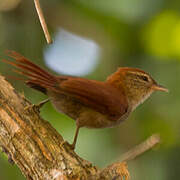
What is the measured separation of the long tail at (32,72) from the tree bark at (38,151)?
10.9 inches

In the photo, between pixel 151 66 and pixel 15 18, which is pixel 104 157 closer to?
pixel 151 66

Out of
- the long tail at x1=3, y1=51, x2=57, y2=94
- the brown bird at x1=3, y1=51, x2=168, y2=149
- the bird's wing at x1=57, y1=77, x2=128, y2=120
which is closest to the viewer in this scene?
the long tail at x1=3, y1=51, x2=57, y2=94

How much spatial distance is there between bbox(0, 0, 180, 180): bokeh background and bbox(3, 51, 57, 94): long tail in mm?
1292

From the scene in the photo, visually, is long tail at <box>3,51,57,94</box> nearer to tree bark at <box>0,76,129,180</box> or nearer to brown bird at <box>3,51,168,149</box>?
brown bird at <box>3,51,168,149</box>

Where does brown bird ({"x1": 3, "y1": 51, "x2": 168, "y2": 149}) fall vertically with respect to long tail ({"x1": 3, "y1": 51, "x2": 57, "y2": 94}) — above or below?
below

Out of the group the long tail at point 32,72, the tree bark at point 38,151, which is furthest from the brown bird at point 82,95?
the tree bark at point 38,151

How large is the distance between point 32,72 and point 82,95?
540mm

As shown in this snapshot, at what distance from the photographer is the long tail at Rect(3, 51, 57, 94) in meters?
2.75

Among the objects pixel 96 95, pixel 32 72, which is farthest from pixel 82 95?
pixel 32 72

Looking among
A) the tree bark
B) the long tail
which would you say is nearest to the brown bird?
the long tail

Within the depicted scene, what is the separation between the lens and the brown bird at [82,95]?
9.51 ft

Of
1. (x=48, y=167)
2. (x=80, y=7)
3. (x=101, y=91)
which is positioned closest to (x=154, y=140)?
(x=48, y=167)

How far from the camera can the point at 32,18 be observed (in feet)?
16.6

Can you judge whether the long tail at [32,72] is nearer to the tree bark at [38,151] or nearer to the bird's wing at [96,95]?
the bird's wing at [96,95]
